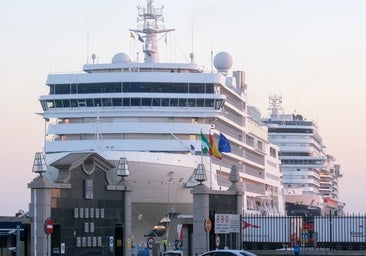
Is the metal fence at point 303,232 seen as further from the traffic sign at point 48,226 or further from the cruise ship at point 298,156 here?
the cruise ship at point 298,156

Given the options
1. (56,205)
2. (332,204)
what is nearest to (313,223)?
(56,205)

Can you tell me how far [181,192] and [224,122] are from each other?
11565 mm

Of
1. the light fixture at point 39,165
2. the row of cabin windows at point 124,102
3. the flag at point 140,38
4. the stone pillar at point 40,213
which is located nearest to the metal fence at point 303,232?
the stone pillar at point 40,213

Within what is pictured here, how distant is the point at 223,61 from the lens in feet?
281

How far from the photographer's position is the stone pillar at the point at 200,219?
141 ft

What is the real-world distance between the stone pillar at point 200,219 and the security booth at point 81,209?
295cm

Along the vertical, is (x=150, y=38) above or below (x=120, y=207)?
above

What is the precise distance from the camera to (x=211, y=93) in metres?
70.3

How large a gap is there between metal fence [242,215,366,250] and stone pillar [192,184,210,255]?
3764 millimetres

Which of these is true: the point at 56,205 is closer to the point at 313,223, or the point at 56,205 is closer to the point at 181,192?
the point at 313,223

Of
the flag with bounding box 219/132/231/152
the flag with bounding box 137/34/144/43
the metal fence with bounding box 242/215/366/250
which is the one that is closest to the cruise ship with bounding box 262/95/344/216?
the flag with bounding box 137/34/144/43

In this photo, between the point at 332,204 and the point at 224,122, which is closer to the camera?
the point at 224,122

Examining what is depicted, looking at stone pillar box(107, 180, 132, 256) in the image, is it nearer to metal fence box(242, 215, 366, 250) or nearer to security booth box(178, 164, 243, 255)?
security booth box(178, 164, 243, 255)

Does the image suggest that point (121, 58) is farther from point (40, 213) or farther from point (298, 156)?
point (298, 156)
